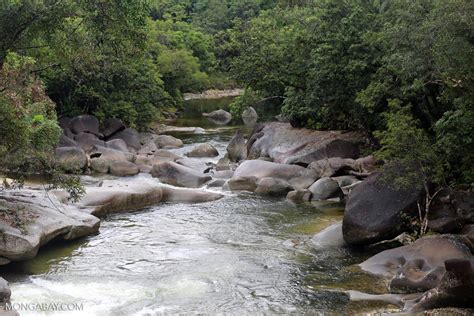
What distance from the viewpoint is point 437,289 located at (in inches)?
388

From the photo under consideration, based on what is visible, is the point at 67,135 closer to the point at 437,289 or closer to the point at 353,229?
the point at 353,229

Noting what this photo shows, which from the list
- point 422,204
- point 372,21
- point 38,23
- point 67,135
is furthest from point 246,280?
point 67,135

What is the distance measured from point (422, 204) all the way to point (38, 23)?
30.8ft

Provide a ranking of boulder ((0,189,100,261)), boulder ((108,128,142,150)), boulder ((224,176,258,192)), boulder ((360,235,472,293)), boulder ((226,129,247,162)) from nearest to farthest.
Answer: boulder ((360,235,472,293)) → boulder ((0,189,100,261)) → boulder ((224,176,258,192)) → boulder ((226,129,247,162)) → boulder ((108,128,142,150))

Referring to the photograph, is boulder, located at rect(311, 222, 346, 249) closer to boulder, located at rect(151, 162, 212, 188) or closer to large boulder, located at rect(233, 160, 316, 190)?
large boulder, located at rect(233, 160, 316, 190)

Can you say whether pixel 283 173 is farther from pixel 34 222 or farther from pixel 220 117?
pixel 220 117

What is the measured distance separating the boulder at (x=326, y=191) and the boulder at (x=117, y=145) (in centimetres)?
1141

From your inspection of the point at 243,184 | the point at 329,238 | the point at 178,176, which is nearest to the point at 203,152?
the point at 178,176

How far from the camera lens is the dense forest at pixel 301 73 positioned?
12062 mm

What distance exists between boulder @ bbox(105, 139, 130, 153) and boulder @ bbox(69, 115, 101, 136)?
1408mm

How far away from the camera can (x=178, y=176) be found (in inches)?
875

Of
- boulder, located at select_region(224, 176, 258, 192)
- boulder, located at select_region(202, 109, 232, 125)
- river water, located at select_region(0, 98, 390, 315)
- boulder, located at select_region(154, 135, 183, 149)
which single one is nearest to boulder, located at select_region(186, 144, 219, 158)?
boulder, located at select_region(154, 135, 183, 149)

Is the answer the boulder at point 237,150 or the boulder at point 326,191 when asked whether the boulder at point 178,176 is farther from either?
the boulder at point 237,150

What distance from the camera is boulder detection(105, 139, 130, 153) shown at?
28123mm
